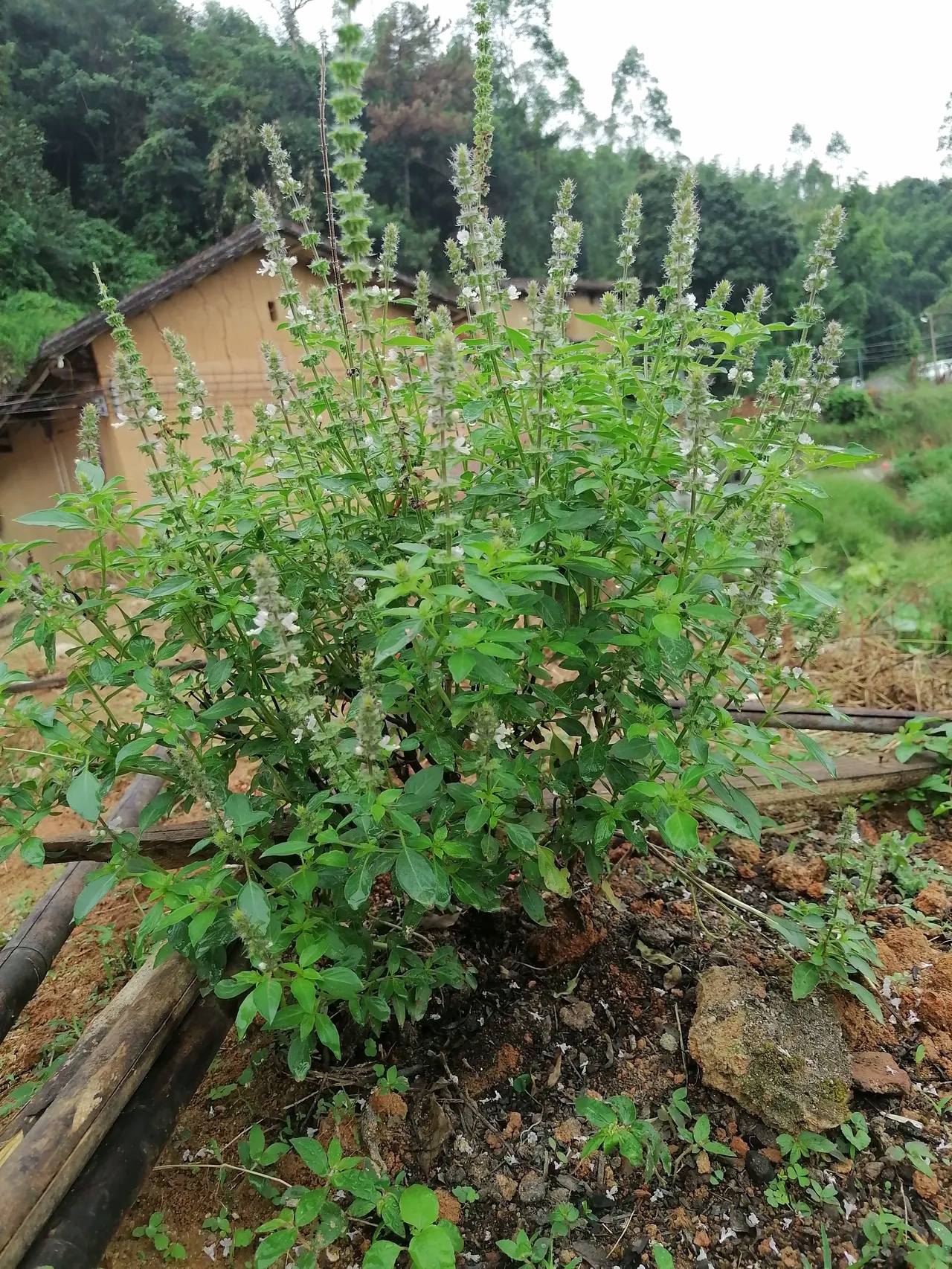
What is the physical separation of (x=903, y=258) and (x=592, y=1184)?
134 feet

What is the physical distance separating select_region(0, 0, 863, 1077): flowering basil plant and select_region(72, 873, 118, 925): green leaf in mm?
24

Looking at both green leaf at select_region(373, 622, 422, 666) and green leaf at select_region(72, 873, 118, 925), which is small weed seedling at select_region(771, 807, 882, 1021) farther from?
green leaf at select_region(72, 873, 118, 925)

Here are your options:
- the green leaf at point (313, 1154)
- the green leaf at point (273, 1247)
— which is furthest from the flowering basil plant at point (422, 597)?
the green leaf at point (273, 1247)

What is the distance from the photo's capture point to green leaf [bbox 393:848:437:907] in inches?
62.6

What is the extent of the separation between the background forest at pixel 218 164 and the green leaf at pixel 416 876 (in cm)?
2325

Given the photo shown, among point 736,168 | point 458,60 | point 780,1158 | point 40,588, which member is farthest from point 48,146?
point 736,168

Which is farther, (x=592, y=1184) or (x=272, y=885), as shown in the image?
(x=592, y=1184)

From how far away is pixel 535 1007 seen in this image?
99.7 inches

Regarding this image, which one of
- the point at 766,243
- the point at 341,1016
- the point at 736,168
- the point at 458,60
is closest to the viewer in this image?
the point at 341,1016

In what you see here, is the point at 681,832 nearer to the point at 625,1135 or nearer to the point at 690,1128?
the point at 625,1135

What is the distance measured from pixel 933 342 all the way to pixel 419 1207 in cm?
3495

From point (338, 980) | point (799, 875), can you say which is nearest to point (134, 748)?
point (338, 980)

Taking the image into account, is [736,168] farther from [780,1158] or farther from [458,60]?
[780,1158]

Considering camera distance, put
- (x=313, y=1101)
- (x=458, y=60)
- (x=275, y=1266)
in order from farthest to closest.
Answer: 1. (x=458, y=60)
2. (x=313, y=1101)
3. (x=275, y=1266)
